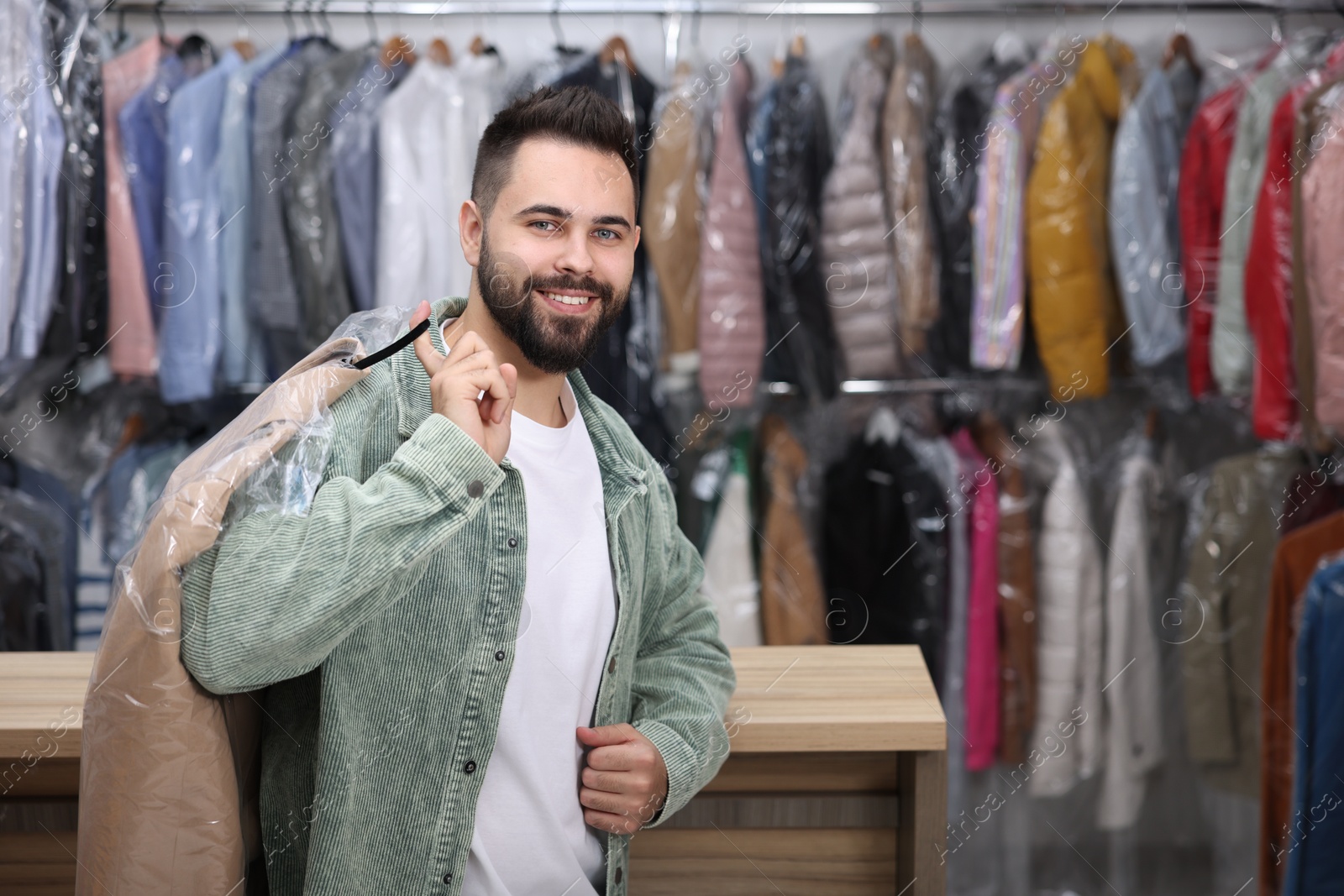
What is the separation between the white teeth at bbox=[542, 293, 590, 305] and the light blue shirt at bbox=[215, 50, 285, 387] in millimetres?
1586

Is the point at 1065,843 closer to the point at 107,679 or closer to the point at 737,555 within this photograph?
the point at 737,555

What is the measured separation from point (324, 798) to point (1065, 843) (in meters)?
2.40

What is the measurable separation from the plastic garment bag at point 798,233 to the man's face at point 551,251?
141 centimetres

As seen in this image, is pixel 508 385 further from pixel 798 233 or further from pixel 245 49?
pixel 245 49

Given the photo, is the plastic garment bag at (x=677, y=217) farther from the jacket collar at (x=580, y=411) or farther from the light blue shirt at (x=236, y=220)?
the jacket collar at (x=580, y=411)

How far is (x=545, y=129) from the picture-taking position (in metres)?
1.28

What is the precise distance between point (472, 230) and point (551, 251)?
12 centimetres

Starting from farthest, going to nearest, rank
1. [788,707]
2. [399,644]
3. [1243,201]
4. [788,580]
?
1. [788,580]
2. [1243,201]
3. [788,707]
4. [399,644]

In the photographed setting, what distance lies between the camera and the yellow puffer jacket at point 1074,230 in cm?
258

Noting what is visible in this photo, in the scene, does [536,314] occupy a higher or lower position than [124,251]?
lower

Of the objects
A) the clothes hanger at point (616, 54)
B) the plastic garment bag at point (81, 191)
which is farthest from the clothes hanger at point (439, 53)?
the plastic garment bag at point (81, 191)

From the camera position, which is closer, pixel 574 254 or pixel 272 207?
pixel 574 254

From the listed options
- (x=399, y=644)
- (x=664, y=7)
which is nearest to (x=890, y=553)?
(x=664, y=7)

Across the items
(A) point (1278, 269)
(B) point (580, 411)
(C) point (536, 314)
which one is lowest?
(B) point (580, 411)
